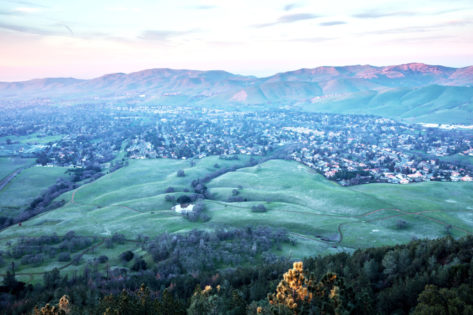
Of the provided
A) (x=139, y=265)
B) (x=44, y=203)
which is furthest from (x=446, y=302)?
(x=44, y=203)

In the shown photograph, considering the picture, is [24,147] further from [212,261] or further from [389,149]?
[389,149]

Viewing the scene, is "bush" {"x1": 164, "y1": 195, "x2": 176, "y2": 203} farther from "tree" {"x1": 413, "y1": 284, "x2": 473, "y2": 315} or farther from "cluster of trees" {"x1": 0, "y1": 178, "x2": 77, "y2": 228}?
"tree" {"x1": 413, "y1": 284, "x2": 473, "y2": 315}

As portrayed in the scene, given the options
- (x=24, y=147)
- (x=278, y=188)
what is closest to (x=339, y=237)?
(x=278, y=188)

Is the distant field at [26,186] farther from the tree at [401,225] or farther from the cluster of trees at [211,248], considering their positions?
the tree at [401,225]

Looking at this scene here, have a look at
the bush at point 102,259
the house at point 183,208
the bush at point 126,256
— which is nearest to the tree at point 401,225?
the house at point 183,208

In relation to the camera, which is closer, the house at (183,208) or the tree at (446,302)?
the tree at (446,302)

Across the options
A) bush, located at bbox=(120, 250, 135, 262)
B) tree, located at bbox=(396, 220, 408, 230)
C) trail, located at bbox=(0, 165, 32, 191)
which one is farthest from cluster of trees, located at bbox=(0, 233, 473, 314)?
trail, located at bbox=(0, 165, 32, 191)
